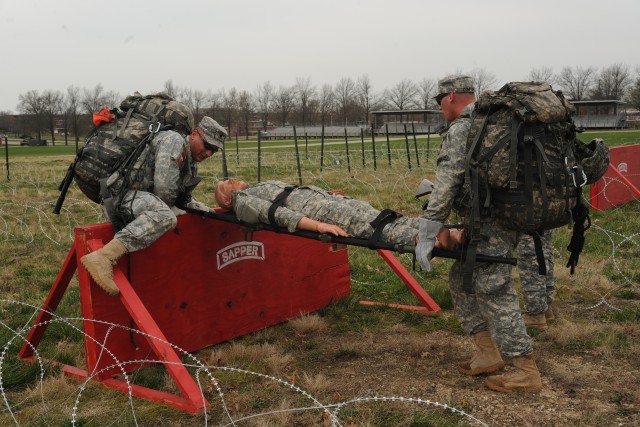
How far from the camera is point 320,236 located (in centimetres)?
424

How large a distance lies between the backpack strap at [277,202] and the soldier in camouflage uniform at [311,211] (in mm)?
18

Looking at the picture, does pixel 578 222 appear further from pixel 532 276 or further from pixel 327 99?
pixel 327 99

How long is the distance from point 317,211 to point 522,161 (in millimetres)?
1671

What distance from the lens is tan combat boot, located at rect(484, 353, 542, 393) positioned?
12.8 feet

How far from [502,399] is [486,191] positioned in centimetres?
130

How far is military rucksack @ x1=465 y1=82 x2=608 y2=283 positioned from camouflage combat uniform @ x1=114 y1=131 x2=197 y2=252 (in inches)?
83.9

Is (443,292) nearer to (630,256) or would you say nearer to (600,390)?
(600,390)

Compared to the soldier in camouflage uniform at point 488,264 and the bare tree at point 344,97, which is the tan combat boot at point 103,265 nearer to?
the soldier in camouflage uniform at point 488,264

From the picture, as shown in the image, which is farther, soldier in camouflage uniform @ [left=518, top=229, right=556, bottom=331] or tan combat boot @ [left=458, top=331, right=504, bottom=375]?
soldier in camouflage uniform @ [left=518, top=229, right=556, bottom=331]

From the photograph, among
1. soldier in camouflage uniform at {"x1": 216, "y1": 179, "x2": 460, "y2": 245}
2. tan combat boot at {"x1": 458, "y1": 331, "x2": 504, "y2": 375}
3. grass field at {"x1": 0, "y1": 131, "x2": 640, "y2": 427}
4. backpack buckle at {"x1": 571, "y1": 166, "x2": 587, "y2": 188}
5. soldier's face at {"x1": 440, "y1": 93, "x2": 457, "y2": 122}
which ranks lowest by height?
grass field at {"x1": 0, "y1": 131, "x2": 640, "y2": 427}

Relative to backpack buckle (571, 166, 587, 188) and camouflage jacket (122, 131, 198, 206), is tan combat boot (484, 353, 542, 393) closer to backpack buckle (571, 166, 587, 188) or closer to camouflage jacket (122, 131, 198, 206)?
backpack buckle (571, 166, 587, 188)

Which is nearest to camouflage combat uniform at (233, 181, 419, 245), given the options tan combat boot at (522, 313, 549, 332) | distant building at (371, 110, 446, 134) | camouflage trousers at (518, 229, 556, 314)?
camouflage trousers at (518, 229, 556, 314)

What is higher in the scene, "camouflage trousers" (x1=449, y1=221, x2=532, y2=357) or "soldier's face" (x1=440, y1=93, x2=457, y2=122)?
"soldier's face" (x1=440, y1=93, x2=457, y2=122)

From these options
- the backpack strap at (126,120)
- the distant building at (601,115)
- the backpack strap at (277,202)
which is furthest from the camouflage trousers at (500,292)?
the distant building at (601,115)
